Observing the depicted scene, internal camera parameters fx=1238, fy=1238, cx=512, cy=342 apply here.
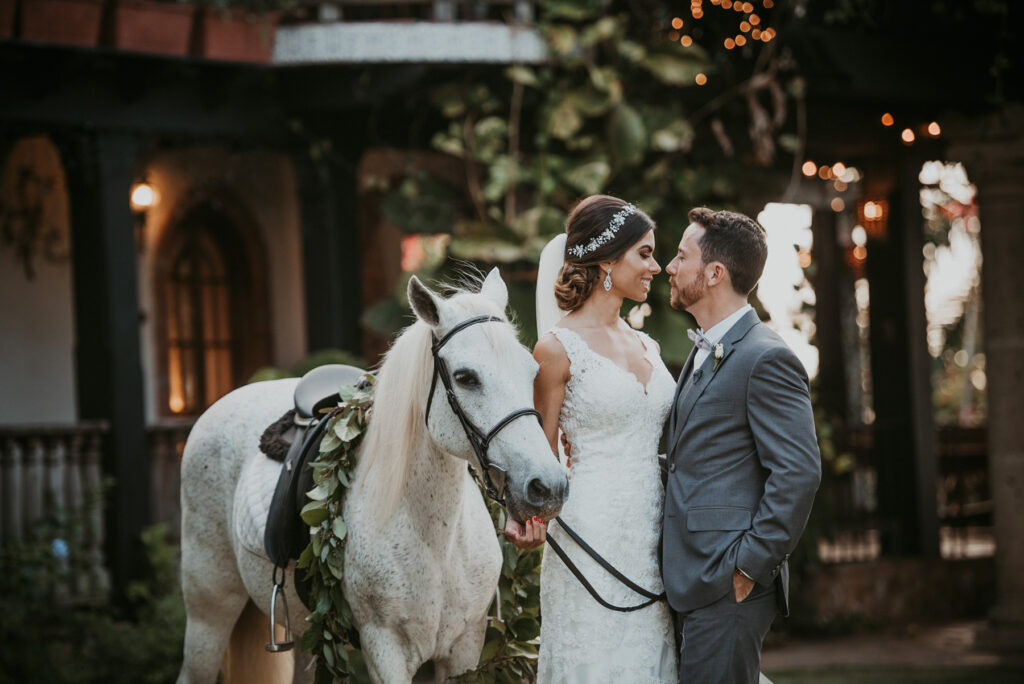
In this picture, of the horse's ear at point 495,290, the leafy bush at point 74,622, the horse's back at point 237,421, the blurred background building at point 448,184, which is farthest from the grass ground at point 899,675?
the horse's ear at point 495,290

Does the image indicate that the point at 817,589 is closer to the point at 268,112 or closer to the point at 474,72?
the point at 474,72

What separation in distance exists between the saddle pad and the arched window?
20.9 feet

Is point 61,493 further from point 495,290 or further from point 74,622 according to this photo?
point 495,290

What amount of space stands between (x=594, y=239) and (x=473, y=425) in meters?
0.66

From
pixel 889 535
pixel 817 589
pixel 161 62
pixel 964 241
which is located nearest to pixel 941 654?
pixel 817 589

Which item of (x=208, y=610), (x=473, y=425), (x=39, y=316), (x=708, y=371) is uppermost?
(x=39, y=316)

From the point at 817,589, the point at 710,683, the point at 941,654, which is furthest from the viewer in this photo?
the point at 817,589

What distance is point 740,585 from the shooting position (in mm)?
3309

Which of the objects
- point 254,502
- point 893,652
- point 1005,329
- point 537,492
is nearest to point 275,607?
point 254,502

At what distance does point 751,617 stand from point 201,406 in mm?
8925

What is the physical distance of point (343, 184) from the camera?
32.4 feet

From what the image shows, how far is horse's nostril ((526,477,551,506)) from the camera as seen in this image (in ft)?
10.7

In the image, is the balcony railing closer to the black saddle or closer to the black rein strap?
the black saddle

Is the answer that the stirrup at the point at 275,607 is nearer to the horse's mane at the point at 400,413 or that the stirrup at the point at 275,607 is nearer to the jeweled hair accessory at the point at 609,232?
the horse's mane at the point at 400,413
